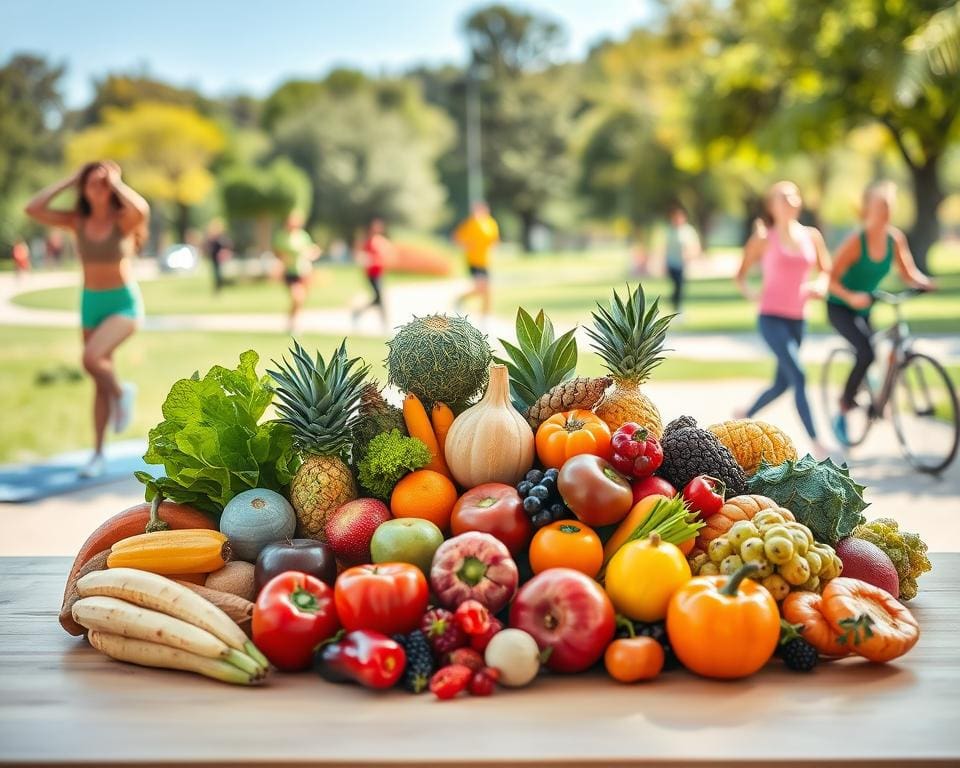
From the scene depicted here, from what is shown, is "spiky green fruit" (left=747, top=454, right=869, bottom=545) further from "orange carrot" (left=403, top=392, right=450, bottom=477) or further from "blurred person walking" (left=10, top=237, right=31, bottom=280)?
"blurred person walking" (left=10, top=237, right=31, bottom=280)

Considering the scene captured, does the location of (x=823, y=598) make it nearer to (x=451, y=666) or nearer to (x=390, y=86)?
(x=451, y=666)

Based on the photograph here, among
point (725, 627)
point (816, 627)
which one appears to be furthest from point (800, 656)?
point (725, 627)

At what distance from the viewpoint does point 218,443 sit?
117 inches

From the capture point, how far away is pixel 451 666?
2254mm

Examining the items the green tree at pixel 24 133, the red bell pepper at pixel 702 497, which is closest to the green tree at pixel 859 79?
the red bell pepper at pixel 702 497

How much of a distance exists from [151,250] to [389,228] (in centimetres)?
2391

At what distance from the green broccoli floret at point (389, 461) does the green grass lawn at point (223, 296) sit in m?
25.5

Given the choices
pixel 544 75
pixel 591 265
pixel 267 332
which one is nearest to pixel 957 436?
pixel 267 332

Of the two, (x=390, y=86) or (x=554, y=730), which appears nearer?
(x=554, y=730)

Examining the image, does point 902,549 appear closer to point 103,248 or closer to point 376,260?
point 103,248

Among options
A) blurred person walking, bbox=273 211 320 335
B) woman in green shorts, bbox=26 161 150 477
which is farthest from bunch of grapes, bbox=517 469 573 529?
blurred person walking, bbox=273 211 320 335

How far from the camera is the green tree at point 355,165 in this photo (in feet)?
184

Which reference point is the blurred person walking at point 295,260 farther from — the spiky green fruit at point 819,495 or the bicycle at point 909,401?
the spiky green fruit at point 819,495

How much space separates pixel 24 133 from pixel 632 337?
5727 cm
